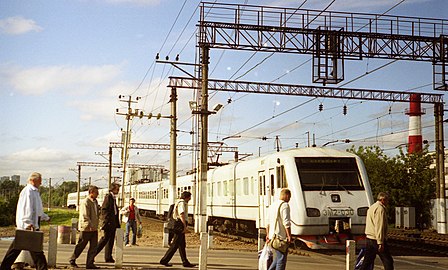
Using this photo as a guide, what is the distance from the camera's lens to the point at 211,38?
86.6ft

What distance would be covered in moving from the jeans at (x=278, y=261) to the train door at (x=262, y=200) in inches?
430

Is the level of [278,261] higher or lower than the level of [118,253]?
higher

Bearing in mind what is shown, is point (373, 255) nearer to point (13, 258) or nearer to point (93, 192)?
point (93, 192)

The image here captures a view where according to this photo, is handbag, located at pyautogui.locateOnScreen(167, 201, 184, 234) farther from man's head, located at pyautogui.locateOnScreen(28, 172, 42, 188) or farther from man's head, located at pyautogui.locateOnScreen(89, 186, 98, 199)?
man's head, located at pyautogui.locateOnScreen(28, 172, 42, 188)

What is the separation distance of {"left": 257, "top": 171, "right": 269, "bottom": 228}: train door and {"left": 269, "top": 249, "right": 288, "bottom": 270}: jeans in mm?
10918

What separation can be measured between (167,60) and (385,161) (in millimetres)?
22063

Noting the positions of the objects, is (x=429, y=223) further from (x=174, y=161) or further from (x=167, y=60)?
(x=167, y=60)

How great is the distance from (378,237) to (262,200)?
1021 centimetres

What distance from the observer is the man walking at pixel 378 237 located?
1153 centimetres

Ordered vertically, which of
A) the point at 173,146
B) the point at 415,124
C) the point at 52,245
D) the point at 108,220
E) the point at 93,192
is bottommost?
the point at 52,245

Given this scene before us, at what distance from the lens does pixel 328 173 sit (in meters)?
18.9

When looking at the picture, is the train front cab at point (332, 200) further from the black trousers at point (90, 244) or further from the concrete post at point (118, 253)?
the black trousers at point (90, 244)

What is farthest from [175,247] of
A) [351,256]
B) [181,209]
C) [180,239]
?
[351,256]

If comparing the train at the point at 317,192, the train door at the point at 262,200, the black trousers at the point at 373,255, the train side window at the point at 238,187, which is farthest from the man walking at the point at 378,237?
the train side window at the point at 238,187
